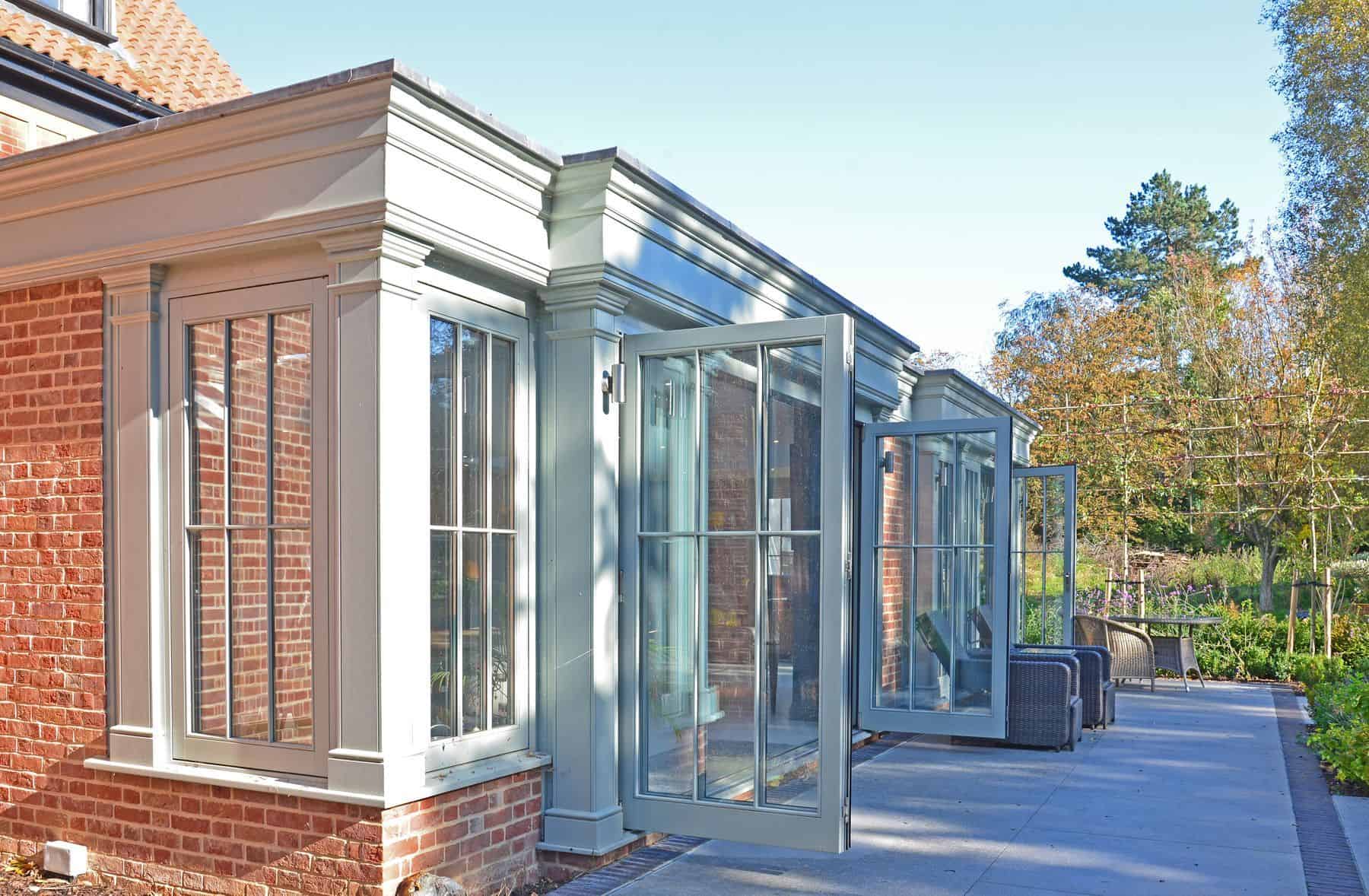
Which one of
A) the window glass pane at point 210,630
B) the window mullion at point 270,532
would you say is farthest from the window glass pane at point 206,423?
the window mullion at point 270,532

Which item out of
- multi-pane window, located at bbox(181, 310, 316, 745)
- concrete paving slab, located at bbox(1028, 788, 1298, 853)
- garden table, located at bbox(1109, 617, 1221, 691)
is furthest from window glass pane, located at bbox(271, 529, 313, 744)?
garden table, located at bbox(1109, 617, 1221, 691)

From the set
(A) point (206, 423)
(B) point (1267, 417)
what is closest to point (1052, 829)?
(A) point (206, 423)

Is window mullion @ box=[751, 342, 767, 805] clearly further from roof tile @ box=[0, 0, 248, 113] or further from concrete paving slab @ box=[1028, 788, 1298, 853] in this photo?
roof tile @ box=[0, 0, 248, 113]

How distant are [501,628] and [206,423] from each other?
5.02 ft

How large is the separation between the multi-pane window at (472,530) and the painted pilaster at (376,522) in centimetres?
20

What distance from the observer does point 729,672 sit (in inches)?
198

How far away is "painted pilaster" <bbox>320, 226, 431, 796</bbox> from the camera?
166 inches

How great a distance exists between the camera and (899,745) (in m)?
9.12

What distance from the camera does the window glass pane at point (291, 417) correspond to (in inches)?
178

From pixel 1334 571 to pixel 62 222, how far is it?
1536 centimetres

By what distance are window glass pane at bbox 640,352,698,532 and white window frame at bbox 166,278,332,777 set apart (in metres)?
1.49

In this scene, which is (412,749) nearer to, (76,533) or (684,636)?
(684,636)

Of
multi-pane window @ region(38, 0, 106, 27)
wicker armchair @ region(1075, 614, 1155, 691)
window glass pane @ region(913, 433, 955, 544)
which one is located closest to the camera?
window glass pane @ region(913, 433, 955, 544)

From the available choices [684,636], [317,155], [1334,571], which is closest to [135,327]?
[317,155]
